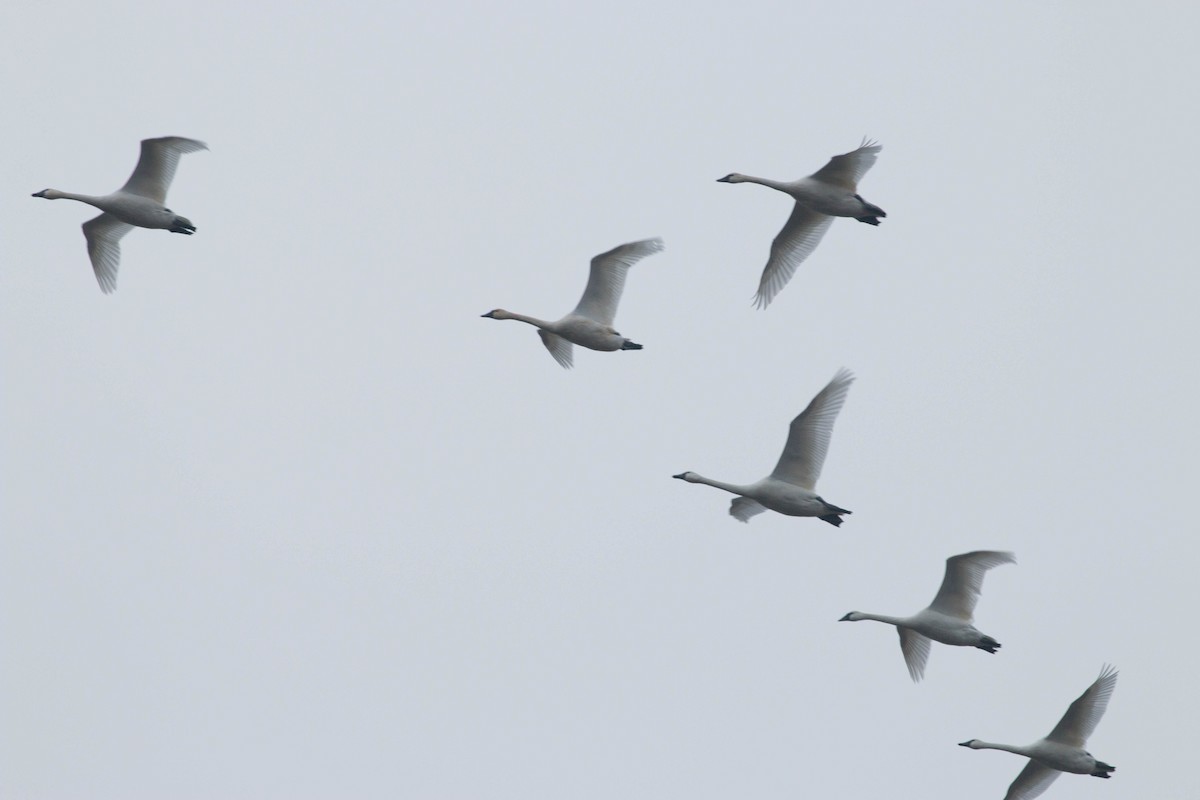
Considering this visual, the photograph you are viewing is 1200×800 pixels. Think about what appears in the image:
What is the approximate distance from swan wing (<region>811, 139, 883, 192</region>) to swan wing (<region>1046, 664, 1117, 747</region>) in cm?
1004

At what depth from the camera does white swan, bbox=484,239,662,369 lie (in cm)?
3362

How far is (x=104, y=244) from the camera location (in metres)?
34.6

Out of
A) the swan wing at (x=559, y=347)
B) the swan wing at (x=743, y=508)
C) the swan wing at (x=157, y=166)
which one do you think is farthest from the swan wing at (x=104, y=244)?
the swan wing at (x=743, y=508)

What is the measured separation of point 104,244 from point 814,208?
13867 millimetres

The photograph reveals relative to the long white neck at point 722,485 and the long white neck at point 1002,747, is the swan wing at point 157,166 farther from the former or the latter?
the long white neck at point 1002,747

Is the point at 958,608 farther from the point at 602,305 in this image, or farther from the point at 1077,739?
the point at 602,305

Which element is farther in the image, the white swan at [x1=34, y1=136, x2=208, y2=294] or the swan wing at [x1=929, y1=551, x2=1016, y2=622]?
the white swan at [x1=34, y1=136, x2=208, y2=294]

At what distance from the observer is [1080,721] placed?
31.7m

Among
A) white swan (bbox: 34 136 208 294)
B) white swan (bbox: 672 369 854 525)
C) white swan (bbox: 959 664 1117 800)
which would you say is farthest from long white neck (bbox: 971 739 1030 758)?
white swan (bbox: 34 136 208 294)

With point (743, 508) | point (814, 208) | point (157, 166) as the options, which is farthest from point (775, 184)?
point (157, 166)

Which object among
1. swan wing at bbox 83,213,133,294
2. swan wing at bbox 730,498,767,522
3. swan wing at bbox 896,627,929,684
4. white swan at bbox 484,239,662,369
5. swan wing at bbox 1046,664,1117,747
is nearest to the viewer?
swan wing at bbox 1046,664,1117,747

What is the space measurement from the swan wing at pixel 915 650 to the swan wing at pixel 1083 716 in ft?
10.4

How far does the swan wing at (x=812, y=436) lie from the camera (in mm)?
31594

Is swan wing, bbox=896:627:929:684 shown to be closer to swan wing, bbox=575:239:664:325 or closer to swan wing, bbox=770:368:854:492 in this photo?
swan wing, bbox=770:368:854:492
